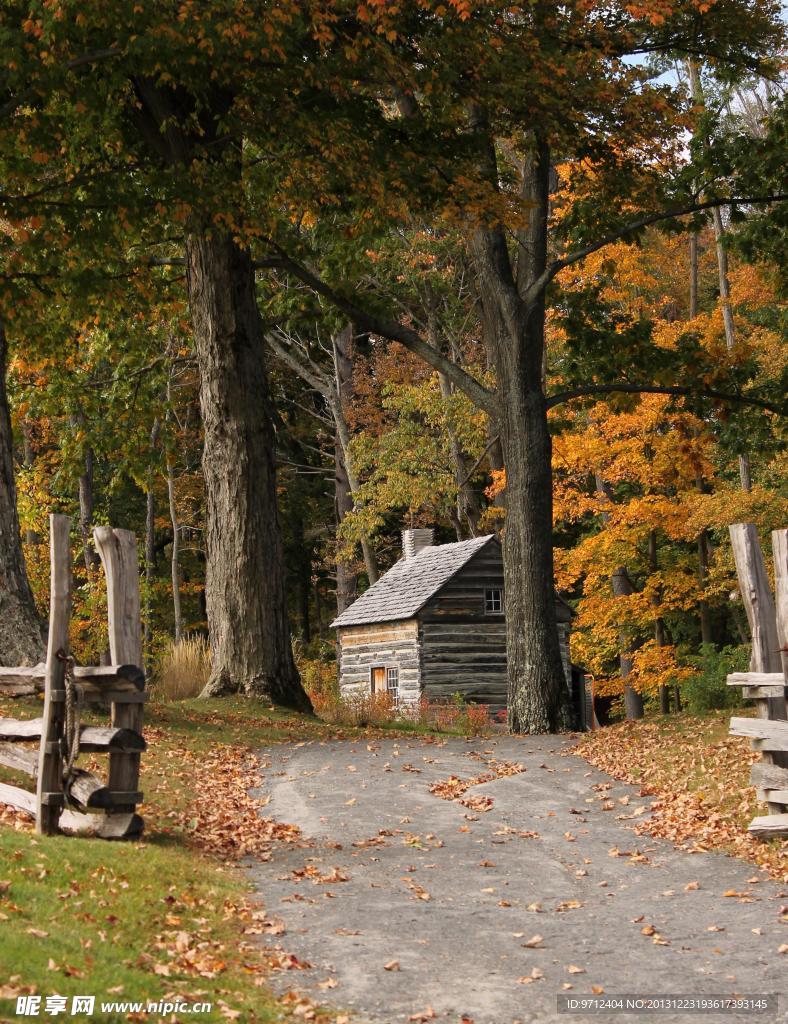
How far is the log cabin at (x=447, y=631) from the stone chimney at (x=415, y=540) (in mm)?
2716

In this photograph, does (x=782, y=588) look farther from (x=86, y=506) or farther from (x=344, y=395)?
(x=86, y=506)

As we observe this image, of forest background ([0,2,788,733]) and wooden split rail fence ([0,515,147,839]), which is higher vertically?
forest background ([0,2,788,733])

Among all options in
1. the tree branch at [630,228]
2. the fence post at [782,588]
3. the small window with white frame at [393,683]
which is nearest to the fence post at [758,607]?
the fence post at [782,588]

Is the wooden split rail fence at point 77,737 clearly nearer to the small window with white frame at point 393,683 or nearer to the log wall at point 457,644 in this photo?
the log wall at point 457,644

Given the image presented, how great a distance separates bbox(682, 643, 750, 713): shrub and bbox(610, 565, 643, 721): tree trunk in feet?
15.8

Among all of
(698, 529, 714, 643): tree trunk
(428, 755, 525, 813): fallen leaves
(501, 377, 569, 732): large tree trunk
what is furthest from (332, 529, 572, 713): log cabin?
(428, 755, 525, 813): fallen leaves

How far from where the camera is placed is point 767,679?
12.1 meters

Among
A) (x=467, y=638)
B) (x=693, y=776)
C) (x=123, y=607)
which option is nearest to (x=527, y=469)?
(x=693, y=776)

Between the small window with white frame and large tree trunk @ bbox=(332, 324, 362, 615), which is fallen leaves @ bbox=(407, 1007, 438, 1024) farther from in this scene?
large tree trunk @ bbox=(332, 324, 362, 615)

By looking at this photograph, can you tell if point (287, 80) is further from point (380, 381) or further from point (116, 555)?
point (380, 381)

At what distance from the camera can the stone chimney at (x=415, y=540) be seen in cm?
4044

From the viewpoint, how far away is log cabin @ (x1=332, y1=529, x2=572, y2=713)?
1389 inches

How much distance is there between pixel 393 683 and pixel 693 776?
74.0 feet

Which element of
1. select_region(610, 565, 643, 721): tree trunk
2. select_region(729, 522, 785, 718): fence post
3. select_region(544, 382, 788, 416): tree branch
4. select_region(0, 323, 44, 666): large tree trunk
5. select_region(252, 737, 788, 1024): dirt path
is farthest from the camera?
select_region(610, 565, 643, 721): tree trunk
